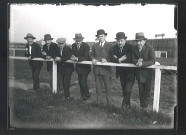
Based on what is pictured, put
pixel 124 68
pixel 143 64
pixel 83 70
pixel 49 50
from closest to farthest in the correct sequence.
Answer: pixel 143 64 → pixel 124 68 → pixel 83 70 → pixel 49 50

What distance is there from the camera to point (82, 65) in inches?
178

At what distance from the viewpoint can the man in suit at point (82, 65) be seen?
4.47 meters

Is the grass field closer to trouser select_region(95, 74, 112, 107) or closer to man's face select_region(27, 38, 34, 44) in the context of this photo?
trouser select_region(95, 74, 112, 107)

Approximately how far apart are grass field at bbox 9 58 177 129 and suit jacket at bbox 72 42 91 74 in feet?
0.45

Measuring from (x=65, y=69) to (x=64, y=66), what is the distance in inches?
2.4

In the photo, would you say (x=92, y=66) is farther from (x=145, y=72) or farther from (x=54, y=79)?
(x=145, y=72)

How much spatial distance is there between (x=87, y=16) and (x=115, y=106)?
5.66 ft

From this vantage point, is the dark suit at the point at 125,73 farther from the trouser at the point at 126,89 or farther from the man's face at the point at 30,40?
the man's face at the point at 30,40

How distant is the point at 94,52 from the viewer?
14.6 ft

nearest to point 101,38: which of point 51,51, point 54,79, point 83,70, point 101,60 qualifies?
point 101,60

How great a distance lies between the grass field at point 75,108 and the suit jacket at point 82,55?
0.14m

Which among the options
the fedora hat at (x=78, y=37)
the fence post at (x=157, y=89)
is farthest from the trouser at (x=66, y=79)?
Answer: the fence post at (x=157, y=89)

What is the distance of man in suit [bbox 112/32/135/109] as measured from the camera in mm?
4371

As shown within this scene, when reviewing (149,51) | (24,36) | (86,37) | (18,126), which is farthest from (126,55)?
(18,126)
